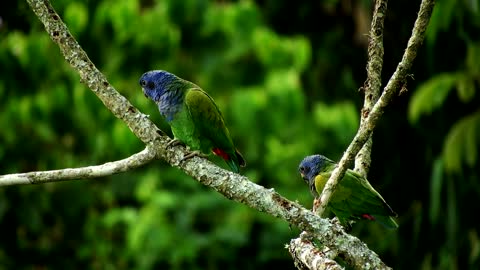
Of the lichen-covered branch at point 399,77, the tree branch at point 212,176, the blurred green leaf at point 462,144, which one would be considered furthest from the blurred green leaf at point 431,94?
the lichen-covered branch at point 399,77

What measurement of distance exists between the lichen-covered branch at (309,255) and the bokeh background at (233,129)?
4.17 meters

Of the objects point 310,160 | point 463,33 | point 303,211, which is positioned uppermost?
point 463,33

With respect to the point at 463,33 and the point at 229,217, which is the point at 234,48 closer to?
the point at 229,217

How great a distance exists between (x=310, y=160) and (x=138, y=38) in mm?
4987

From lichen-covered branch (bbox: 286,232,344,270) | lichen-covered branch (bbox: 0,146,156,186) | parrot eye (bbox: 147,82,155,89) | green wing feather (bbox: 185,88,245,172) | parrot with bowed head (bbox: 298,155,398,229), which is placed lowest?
lichen-covered branch (bbox: 286,232,344,270)

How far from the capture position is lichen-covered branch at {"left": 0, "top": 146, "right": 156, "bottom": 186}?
10.7ft

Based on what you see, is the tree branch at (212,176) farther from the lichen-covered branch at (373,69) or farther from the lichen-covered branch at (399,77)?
the lichen-covered branch at (373,69)

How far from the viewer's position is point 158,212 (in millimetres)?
8914

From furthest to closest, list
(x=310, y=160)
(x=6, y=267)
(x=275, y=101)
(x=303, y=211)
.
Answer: (x=6, y=267)
(x=275, y=101)
(x=310, y=160)
(x=303, y=211)

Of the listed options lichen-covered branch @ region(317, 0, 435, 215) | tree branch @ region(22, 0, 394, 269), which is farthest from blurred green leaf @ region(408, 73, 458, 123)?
lichen-covered branch @ region(317, 0, 435, 215)

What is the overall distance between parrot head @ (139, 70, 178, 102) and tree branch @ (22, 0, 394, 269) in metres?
0.72

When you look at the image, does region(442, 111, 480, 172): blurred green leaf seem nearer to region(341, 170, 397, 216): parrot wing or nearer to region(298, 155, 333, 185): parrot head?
region(298, 155, 333, 185): parrot head

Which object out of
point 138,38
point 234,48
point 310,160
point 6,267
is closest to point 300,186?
point 234,48

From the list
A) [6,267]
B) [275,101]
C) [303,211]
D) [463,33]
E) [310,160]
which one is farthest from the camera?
[6,267]
